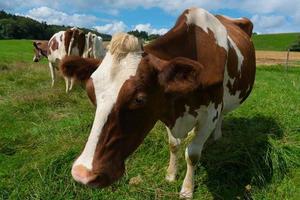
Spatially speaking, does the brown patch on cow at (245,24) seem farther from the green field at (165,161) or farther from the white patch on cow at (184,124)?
the white patch on cow at (184,124)

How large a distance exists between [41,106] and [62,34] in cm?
624

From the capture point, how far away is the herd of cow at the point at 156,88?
9.96 feet

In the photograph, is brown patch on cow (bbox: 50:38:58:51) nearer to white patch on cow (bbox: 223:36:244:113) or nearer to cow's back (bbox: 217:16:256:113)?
cow's back (bbox: 217:16:256:113)

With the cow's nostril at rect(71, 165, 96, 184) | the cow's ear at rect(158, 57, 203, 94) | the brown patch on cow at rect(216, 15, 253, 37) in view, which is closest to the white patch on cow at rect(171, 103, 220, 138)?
the cow's ear at rect(158, 57, 203, 94)

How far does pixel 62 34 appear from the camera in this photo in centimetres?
1474

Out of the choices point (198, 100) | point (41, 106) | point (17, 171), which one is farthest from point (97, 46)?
point (198, 100)

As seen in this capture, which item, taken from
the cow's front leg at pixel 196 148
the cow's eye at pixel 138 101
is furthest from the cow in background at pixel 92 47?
the cow's eye at pixel 138 101

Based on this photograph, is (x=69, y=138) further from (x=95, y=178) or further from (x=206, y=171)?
(x=95, y=178)

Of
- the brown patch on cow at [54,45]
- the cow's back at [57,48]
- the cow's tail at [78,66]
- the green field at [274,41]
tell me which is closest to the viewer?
the cow's tail at [78,66]

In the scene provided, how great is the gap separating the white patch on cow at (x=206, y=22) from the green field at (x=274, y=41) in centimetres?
6524

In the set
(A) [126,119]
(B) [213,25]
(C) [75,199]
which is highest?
(B) [213,25]

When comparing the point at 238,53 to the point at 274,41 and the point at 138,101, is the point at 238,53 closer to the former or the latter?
the point at 138,101

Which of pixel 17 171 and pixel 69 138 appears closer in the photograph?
pixel 17 171

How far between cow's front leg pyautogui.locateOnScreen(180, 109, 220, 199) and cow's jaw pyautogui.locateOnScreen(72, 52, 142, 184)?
137cm
